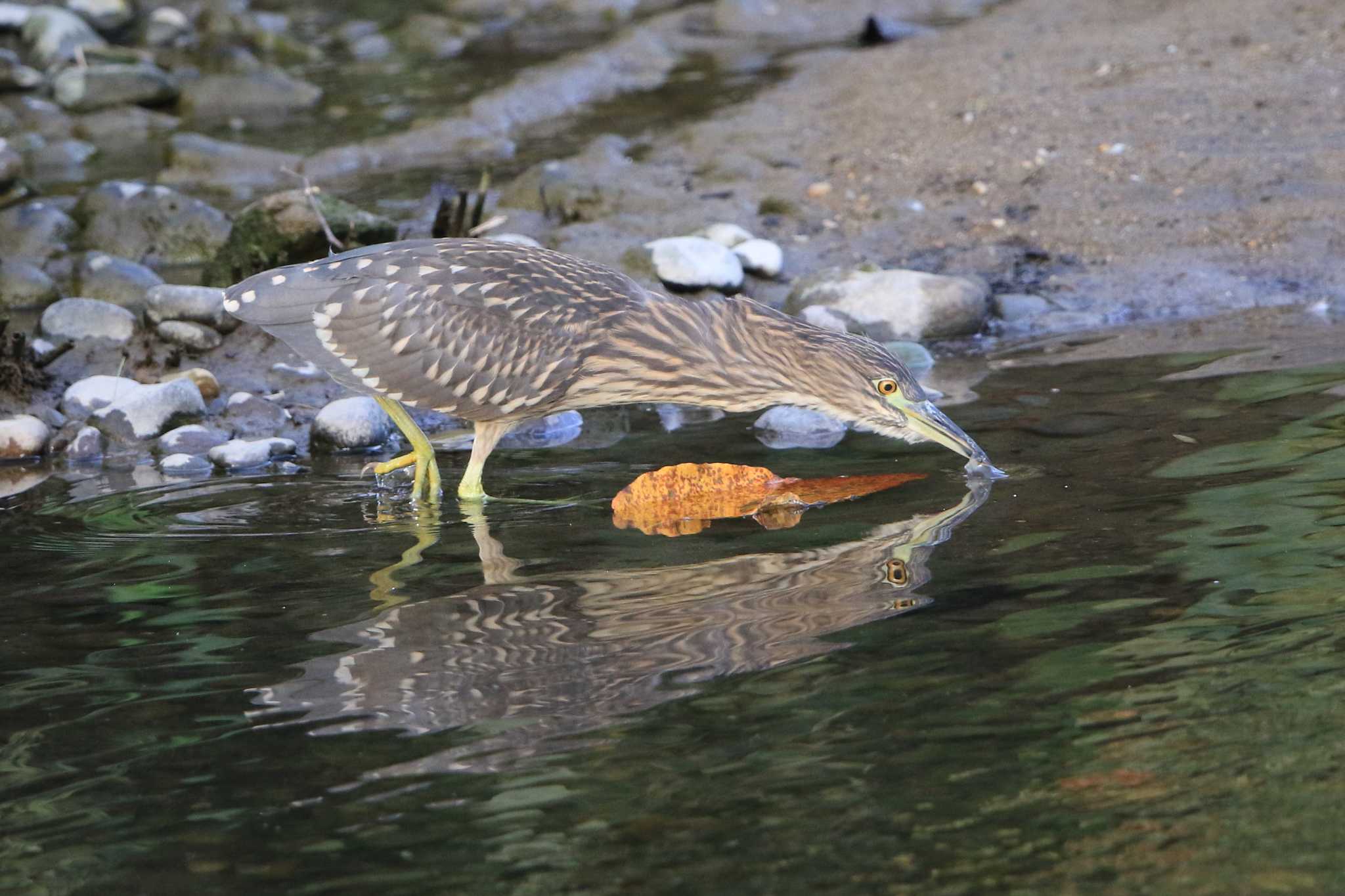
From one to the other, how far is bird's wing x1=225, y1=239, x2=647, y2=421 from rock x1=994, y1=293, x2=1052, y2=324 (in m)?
3.11

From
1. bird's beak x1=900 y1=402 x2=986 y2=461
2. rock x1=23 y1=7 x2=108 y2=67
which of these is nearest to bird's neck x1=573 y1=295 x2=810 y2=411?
bird's beak x1=900 y1=402 x2=986 y2=461

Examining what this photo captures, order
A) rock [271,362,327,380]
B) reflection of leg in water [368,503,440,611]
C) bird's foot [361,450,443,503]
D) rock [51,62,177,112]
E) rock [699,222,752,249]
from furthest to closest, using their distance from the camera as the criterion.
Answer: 1. rock [51,62,177,112]
2. rock [699,222,752,249]
3. rock [271,362,327,380]
4. bird's foot [361,450,443,503]
5. reflection of leg in water [368,503,440,611]

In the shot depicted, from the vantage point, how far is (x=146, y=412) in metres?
7.16

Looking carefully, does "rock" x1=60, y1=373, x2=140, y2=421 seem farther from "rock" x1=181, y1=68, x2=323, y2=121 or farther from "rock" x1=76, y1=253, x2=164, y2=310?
"rock" x1=181, y1=68, x2=323, y2=121

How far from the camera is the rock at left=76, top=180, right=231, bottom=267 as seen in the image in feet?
31.5

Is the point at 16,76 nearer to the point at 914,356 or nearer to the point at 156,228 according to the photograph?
the point at 156,228

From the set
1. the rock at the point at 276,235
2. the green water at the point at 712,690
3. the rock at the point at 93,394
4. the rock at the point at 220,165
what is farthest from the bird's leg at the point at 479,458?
the rock at the point at 220,165

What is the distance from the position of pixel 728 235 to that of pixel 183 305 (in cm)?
306

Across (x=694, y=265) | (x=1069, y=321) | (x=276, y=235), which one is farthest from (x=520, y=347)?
(x=1069, y=321)

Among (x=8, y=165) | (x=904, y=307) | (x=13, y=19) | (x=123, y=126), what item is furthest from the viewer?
(x=13, y=19)

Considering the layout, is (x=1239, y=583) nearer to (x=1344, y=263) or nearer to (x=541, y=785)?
(x=541, y=785)

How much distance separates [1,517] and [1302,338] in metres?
5.85

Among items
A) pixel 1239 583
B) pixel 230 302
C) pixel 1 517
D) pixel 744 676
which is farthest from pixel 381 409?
pixel 1239 583

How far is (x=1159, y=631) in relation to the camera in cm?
405
